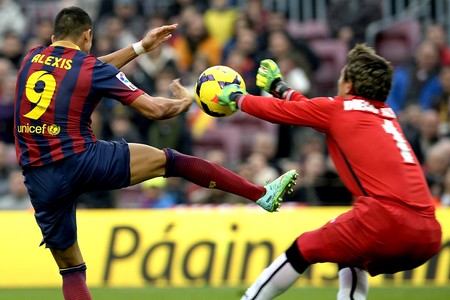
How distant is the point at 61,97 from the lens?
7.84 m

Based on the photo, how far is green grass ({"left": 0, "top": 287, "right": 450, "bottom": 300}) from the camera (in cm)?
1073

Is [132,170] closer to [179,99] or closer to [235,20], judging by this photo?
[179,99]

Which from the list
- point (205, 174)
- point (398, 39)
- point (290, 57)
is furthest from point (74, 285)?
point (398, 39)

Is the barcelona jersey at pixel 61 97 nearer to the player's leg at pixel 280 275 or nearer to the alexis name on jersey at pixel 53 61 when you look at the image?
the alexis name on jersey at pixel 53 61

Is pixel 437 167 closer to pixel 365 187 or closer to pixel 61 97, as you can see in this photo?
pixel 365 187

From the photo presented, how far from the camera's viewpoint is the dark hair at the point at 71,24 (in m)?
8.07

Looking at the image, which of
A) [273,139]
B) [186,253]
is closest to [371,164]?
[186,253]

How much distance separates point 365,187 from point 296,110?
74 cm

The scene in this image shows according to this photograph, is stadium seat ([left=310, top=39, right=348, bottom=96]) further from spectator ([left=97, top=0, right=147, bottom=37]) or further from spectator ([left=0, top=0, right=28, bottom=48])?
spectator ([left=0, top=0, right=28, bottom=48])

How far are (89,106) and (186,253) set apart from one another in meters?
4.56

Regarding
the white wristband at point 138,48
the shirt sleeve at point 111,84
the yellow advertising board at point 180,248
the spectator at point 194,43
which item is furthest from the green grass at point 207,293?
the spectator at point 194,43

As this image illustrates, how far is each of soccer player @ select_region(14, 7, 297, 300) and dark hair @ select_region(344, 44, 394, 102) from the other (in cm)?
133

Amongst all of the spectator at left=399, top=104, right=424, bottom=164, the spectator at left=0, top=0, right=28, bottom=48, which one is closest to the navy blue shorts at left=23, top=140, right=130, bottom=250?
the spectator at left=399, top=104, right=424, bottom=164

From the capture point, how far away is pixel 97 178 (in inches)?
313
